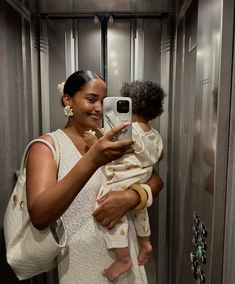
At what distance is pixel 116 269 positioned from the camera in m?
0.86

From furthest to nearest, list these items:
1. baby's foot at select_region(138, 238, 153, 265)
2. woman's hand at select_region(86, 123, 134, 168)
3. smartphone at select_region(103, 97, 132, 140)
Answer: baby's foot at select_region(138, 238, 153, 265), smartphone at select_region(103, 97, 132, 140), woman's hand at select_region(86, 123, 134, 168)

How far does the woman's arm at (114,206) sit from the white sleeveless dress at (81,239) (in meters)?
0.03

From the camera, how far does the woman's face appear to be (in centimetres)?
→ 87

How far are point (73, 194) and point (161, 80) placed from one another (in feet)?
2.88

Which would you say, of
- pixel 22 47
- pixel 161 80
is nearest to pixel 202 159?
pixel 161 80

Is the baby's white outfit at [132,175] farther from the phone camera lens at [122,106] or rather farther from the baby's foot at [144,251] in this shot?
the phone camera lens at [122,106]

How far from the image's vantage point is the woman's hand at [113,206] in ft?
2.68

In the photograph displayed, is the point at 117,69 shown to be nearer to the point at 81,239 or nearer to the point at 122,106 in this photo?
the point at 122,106

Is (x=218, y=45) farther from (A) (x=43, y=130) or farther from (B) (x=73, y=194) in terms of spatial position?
(A) (x=43, y=130)

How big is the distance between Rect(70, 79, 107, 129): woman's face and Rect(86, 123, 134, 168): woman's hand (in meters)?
0.29

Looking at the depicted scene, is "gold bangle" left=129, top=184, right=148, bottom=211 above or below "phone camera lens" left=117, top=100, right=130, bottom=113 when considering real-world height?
below

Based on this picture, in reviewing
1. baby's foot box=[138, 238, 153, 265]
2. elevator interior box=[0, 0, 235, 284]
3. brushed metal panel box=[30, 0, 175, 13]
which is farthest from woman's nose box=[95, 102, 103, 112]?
brushed metal panel box=[30, 0, 175, 13]

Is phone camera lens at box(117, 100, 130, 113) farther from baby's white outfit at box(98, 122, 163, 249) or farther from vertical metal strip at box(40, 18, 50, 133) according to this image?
vertical metal strip at box(40, 18, 50, 133)

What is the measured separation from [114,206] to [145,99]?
0.45m
